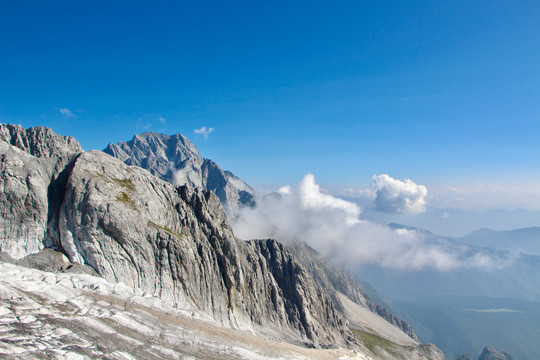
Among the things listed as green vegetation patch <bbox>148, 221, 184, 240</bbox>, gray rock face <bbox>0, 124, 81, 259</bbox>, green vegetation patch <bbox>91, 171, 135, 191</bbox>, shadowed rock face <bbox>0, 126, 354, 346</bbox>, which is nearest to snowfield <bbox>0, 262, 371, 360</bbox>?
shadowed rock face <bbox>0, 126, 354, 346</bbox>

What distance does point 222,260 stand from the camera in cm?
11200

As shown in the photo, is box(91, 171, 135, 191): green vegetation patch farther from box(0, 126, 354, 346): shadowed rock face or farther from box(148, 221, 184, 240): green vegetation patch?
box(148, 221, 184, 240): green vegetation patch

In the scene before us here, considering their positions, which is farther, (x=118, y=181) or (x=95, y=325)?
(x=118, y=181)

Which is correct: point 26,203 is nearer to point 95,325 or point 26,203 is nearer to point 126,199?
point 126,199

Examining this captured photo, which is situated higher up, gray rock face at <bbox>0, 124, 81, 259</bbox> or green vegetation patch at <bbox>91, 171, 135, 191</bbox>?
green vegetation patch at <bbox>91, 171, 135, 191</bbox>

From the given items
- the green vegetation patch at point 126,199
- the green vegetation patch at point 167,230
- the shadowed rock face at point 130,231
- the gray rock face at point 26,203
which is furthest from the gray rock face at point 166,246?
the gray rock face at point 26,203

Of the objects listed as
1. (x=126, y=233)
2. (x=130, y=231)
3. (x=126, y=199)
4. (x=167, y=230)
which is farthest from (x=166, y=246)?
(x=126, y=199)

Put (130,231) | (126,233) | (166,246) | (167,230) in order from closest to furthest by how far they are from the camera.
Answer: (126,233)
(130,231)
(166,246)
(167,230)

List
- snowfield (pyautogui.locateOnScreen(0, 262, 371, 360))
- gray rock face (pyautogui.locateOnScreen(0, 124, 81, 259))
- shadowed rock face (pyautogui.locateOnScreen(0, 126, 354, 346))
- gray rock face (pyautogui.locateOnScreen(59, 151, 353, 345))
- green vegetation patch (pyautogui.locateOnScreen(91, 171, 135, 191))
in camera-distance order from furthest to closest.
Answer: green vegetation patch (pyautogui.locateOnScreen(91, 171, 135, 191)), gray rock face (pyautogui.locateOnScreen(59, 151, 353, 345)), shadowed rock face (pyautogui.locateOnScreen(0, 126, 354, 346)), gray rock face (pyautogui.locateOnScreen(0, 124, 81, 259)), snowfield (pyautogui.locateOnScreen(0, 262, 371, 360))

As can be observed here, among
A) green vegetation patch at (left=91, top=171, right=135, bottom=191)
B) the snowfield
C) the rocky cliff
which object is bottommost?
the snowfield

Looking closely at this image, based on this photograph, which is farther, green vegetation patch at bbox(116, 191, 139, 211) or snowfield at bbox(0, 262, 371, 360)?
green vegetation patch at bbox(116, 191, 139, 211)

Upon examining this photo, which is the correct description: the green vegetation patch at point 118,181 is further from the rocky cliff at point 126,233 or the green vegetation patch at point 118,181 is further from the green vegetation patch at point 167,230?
the green vegetation patch at point 167,230

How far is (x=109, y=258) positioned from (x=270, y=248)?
113m

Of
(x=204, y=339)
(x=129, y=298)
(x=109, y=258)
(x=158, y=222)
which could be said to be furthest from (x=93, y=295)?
(x=158, y=222)
